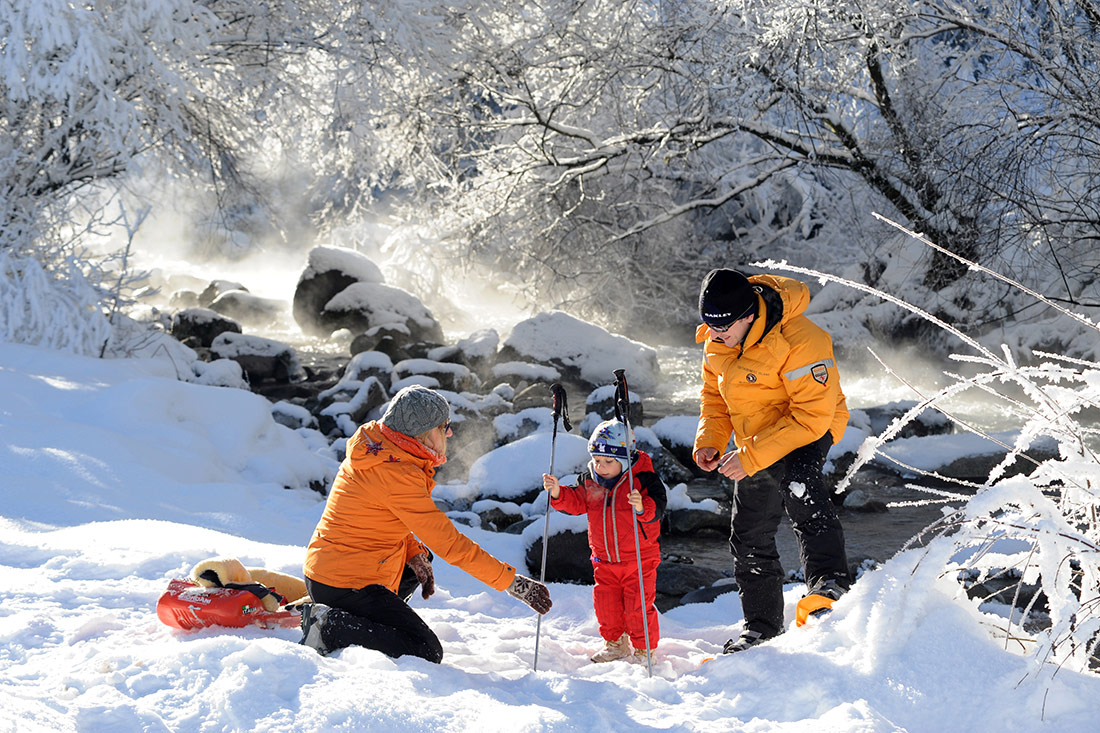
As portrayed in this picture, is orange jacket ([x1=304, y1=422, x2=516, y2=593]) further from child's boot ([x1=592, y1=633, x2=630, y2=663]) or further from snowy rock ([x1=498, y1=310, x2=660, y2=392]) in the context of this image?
snowy rock ([x1=498, y1=310, x2=660, y2=392])

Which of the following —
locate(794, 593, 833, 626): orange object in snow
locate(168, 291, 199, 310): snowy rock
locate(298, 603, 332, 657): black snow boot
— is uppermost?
locate(168, 291, 199, 310): snowy rock

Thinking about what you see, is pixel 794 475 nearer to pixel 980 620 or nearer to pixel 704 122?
pixel 980 620

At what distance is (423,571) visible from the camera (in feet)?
13.6

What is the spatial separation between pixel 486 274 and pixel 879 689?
16.7m

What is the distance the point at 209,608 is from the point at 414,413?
110 cm

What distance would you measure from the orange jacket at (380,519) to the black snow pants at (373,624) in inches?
1.8

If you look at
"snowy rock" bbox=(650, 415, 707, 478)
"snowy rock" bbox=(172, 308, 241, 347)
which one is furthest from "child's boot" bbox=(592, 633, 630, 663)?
"snowy rock" bbox=(172, 308, 241, 347)

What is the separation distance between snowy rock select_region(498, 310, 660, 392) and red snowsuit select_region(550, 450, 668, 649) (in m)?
10.2

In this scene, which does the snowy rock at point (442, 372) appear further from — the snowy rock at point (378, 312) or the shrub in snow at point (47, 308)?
the shrub in snow at point (47, 308)

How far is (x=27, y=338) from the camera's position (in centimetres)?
989

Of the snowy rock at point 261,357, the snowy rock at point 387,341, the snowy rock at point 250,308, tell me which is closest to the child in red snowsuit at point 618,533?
the snowy rock at point 261,357

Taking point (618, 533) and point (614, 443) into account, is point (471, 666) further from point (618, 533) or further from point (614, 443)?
point (614, 443)

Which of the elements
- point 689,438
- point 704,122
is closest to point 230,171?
point 704,122

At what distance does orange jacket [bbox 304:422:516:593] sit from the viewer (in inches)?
146
